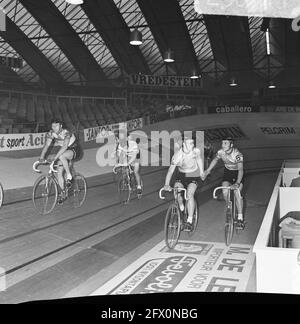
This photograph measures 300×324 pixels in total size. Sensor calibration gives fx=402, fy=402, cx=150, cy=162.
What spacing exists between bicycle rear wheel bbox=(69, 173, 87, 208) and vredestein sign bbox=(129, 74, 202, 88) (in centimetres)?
1377

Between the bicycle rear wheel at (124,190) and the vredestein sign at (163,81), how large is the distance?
13234 millimetres

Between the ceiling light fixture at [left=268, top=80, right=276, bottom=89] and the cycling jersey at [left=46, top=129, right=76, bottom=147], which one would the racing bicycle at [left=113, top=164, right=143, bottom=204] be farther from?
the ceiling light fixture at [left=268, top=80, right=276, bottom=89]

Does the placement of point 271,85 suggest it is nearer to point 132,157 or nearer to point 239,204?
point 132,157

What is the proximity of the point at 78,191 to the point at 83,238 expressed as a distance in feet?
5.79

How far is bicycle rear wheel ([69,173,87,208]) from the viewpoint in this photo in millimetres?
7281

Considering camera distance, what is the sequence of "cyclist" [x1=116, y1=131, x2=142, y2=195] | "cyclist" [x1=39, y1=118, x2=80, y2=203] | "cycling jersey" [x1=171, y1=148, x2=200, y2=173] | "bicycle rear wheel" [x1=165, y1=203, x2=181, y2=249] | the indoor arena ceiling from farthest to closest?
the indoor arena ceiling → "cyclist" [x1=116, y1=131, x2=142, y2=195] → "cyclist" [x1=39, y1=118, x2=80, y2=203] → "cycling jersey" [x1=171, y1=148, x2=200, y2=173] → "bicycle rear wheel" [x1=165, y1=203, x2=181, y2=249]

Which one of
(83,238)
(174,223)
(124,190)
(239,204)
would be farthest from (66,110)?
(174,223)

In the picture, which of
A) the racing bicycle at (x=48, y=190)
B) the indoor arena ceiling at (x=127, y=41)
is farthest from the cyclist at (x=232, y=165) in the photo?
the indoor arena ceiling at (x=127, y=41)

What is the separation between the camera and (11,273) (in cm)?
434

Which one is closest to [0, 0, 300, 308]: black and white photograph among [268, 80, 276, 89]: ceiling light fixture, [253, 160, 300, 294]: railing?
[253, 160, 300, 294]: railing

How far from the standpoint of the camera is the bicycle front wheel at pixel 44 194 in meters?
6.39
